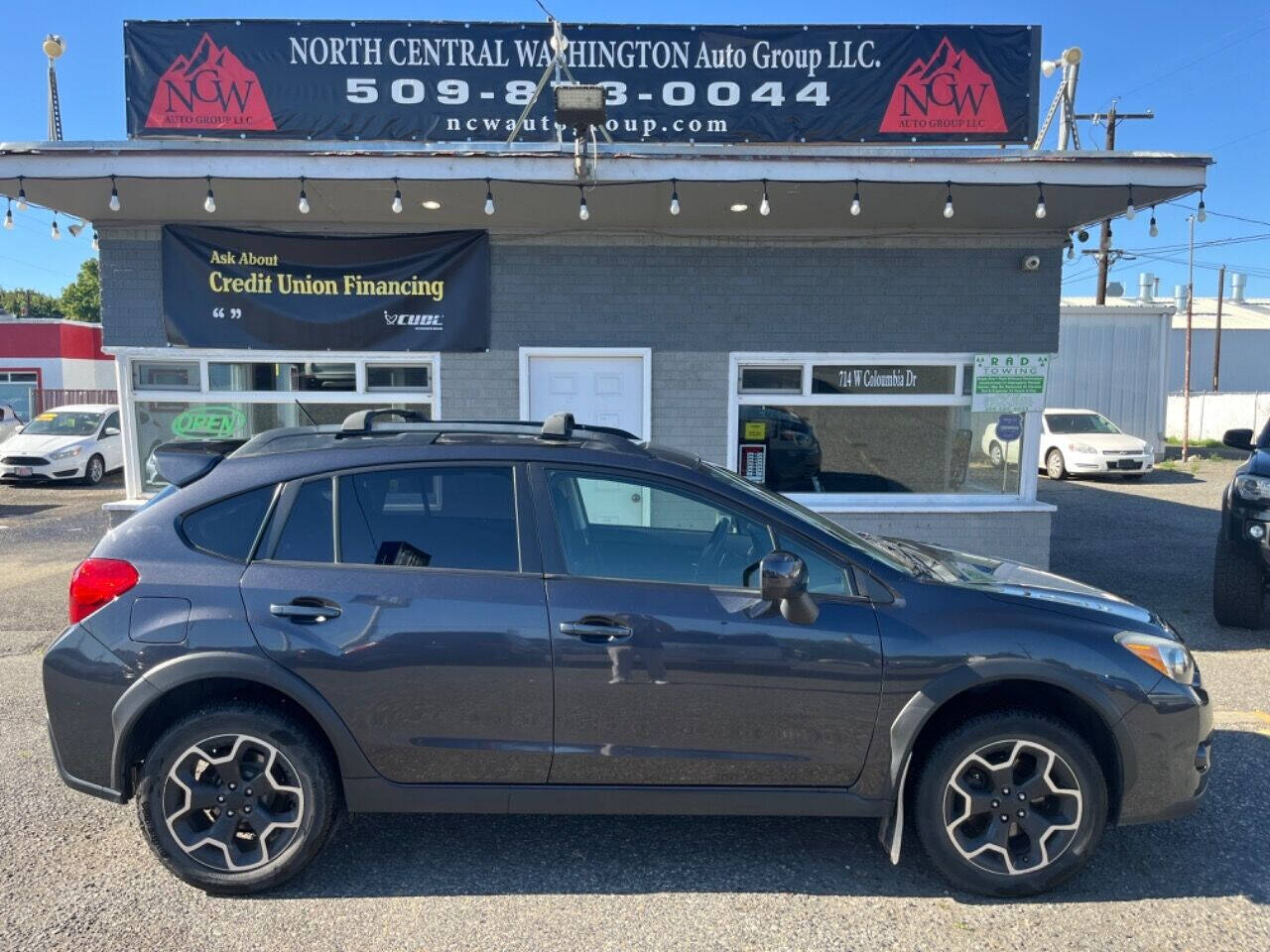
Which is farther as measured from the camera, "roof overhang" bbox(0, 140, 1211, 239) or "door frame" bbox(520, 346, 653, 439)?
"door frame" bbox(520, 346, 653, 439)

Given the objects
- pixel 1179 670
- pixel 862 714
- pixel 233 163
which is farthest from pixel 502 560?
pixel 233 163

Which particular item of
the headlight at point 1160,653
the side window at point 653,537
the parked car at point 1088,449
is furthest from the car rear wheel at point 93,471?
the parked car at point 1088,449

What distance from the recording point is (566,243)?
7688 mm

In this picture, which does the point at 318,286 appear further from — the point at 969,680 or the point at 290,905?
the point at 969,680

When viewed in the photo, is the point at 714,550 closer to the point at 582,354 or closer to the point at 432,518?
the point at 432,518

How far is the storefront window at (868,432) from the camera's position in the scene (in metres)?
7.96

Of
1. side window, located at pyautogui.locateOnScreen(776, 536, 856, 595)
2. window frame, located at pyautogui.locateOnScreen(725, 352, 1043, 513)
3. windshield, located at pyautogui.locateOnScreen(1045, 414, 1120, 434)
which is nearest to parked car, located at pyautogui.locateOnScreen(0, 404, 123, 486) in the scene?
window frame, located at pyautogui.locateOnScreen(725, 352, 1043, 513)

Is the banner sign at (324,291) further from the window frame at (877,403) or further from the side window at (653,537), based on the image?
the side window at (653,537)

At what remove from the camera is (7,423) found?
1789 cm

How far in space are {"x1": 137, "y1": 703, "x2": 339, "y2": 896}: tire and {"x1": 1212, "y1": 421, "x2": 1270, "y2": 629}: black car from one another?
660cm

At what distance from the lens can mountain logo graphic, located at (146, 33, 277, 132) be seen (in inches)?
283

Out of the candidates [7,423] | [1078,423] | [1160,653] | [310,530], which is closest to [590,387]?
[310,530]

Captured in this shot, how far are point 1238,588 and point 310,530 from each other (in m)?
6.79

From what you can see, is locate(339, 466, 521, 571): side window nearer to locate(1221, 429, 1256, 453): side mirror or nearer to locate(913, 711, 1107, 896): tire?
locate(913, 711, 1107, 896): tire
